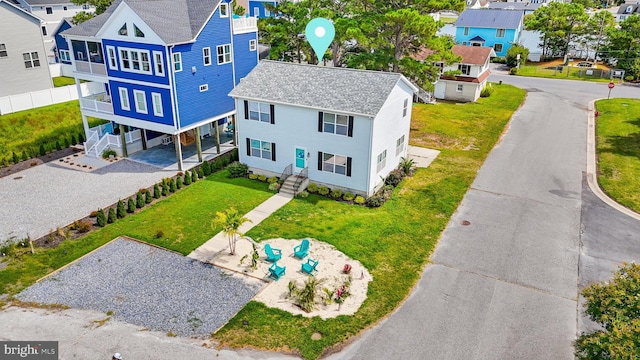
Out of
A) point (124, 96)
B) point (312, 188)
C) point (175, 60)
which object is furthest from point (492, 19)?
point (124, 96)

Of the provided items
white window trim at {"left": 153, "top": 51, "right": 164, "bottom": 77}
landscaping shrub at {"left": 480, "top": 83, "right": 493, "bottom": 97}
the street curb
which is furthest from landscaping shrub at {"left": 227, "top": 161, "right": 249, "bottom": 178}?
landscaping shrub at {"left": 480, "top": 83, "right": 493, "bottom": 97}

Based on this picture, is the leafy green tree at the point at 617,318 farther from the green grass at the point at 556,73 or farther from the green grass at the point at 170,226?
the green grass at the point at 556,73

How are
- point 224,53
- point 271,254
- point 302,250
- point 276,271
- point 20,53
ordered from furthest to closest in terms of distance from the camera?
point 20,53 < point 224,53 < point 302,250 < point 271,254 < point 276,271

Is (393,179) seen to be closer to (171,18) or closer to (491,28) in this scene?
(171,18)

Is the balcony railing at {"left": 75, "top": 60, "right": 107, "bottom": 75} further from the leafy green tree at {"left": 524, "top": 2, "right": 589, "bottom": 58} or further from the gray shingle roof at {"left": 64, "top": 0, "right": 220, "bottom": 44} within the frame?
the leafy green tree at {"left": 524, "top": 2, "right": 589, "bottom": 58}

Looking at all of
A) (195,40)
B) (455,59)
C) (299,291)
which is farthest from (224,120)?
(299,291)
